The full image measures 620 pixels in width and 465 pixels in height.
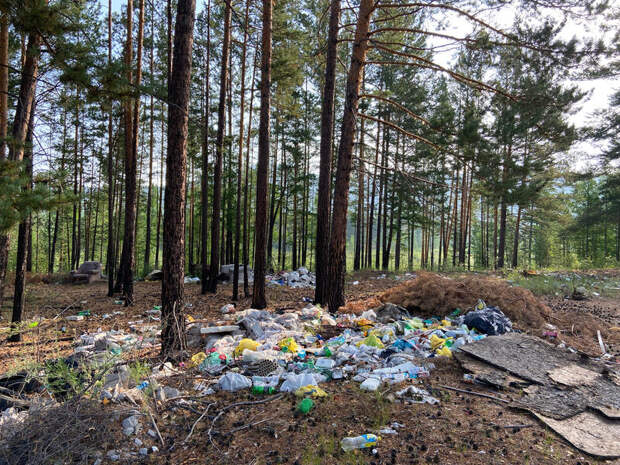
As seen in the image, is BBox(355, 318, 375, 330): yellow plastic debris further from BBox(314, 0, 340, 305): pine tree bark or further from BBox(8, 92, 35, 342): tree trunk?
BBox(8, 92, 35, 342): tree trunk

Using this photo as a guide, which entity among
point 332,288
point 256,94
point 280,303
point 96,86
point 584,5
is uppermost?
point 256,94

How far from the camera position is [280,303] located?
30.7 ft

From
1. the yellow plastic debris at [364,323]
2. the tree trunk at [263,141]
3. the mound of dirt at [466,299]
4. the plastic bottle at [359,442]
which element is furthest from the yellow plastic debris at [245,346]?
the mound of dirt at [466,299]

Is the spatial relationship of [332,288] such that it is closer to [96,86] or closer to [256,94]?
[96,86]

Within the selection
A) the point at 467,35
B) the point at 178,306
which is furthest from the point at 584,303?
the point at 178,306

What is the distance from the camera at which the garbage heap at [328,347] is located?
146 inches

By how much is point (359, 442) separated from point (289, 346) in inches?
90.7

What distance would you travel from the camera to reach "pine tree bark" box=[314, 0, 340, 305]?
768 centimetres

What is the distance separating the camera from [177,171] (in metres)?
4.53

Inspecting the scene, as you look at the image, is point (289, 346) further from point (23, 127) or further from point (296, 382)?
point (23, 127)

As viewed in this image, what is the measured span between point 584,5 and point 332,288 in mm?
6705

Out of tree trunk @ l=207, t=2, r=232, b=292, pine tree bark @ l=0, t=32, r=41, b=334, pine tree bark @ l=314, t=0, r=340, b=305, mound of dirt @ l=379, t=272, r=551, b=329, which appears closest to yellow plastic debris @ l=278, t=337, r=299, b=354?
pine tree bark @ l=314, t=0, r=340, b=305

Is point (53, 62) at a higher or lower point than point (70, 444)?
higher

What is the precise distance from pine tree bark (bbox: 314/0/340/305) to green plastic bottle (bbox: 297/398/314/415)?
4745mm
